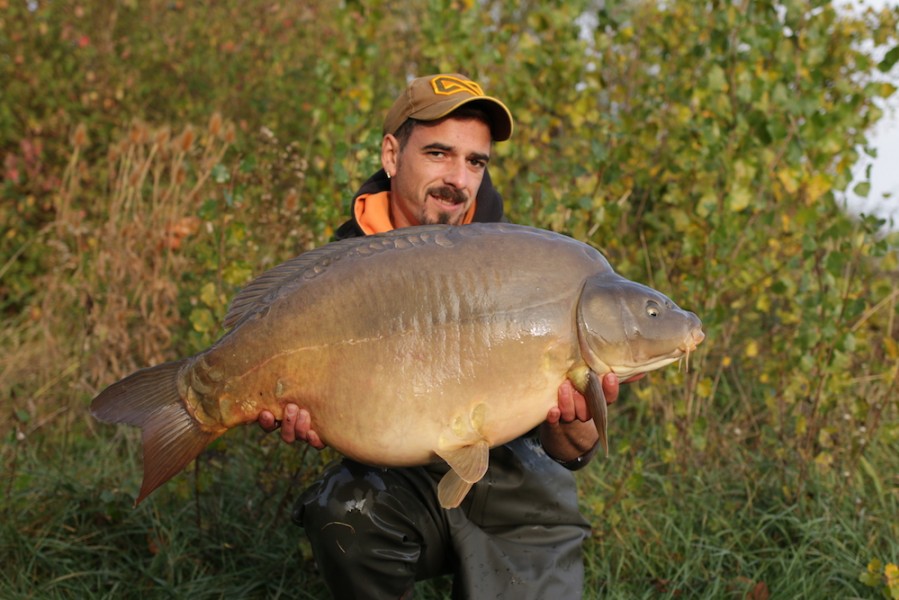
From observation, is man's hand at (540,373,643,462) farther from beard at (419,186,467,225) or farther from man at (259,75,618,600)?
beard at (419,186,467,225)

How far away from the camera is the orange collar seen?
7.43 ft

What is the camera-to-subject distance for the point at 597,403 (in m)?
1.59

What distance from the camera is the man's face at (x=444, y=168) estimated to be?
2215 mm

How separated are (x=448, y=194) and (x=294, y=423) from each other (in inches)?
30.5

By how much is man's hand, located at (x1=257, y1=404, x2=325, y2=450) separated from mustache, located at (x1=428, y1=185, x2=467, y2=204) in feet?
2.47

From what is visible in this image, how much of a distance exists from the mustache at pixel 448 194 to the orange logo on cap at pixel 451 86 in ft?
0.75

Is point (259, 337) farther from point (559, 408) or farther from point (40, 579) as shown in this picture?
point (40, 579)

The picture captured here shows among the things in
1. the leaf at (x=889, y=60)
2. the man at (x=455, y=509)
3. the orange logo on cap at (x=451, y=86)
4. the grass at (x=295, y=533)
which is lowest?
the grass at (x=295, y=533)

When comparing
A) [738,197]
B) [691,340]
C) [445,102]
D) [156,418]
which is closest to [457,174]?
[445,102]

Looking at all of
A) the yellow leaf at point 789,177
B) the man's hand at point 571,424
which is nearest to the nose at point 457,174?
the man's hand at point 571,424

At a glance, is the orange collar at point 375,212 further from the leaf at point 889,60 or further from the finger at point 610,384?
the leaf at point 889,60

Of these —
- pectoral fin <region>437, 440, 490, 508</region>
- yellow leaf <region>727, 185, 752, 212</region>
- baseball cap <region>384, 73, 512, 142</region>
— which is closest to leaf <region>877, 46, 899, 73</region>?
yellow leaf <region>727, 185, 752, 212</region>

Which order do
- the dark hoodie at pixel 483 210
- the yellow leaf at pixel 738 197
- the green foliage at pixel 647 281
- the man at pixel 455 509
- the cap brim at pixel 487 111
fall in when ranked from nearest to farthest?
1. the man at pixel 455 509
2. the cap brim at pixel 487 111
3. the dark hoodie at pixel 483 210
4. the green foliage at pixel 647 281
5. the yellow leaf at pixel 738 197

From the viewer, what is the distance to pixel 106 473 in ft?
9.32
